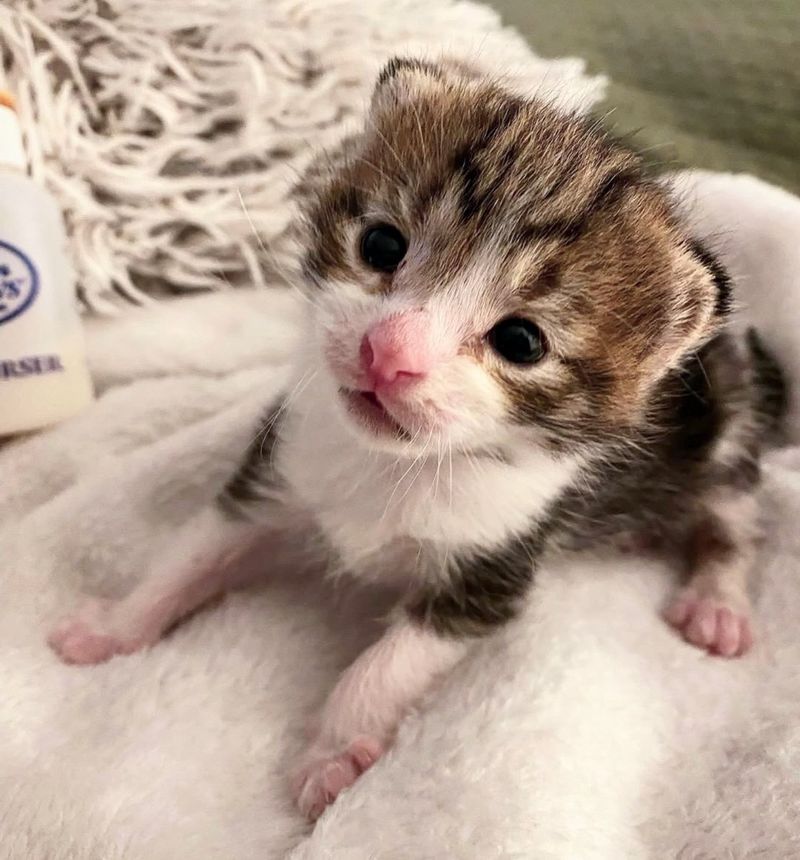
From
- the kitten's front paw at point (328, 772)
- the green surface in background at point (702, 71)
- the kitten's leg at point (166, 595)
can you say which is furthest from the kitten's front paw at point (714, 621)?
the green surface in background at point (702, 71)

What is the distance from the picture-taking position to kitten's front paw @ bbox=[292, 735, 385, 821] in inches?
31.9

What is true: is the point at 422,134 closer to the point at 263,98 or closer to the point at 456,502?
the point at 456,502

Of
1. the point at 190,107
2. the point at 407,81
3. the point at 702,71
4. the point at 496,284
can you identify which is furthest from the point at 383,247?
the point at 702,71

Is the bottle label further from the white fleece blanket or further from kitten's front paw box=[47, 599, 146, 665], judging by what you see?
kitten's front paw box=[47, 599, 146, 665]

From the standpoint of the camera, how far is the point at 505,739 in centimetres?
80

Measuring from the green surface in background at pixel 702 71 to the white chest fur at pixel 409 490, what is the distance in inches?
30.2

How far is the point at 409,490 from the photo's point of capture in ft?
2.93

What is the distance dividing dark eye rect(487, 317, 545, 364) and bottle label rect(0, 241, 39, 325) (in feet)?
2.09

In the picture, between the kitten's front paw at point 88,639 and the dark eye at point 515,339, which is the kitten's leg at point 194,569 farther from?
the dark eye at point 515,339

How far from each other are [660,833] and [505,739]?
168 millimetres

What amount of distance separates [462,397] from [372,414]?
0.28 ft

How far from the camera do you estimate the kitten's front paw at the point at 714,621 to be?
3.25ft

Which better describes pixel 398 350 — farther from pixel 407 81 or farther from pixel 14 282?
pixel 14 282

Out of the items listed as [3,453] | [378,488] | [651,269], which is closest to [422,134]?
[651,269]
